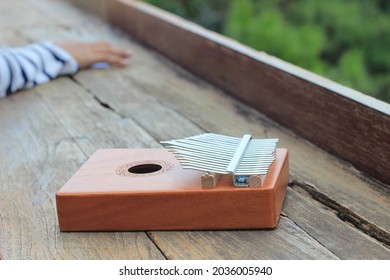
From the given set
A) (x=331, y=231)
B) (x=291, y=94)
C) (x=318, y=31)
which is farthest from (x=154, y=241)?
(x=318, y=31)

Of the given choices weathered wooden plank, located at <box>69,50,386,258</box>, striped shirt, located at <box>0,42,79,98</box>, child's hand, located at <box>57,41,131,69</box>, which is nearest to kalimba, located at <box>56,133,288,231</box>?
weathered wooden plank, located at <box>69,50,386,258</box>


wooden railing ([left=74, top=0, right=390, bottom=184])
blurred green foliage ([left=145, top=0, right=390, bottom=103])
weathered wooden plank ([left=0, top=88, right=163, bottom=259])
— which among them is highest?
wooden railing ([left=74, top=0, right=390, bottom=184])

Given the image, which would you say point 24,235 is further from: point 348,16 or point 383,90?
point 348,16

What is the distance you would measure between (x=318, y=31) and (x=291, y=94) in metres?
3.89

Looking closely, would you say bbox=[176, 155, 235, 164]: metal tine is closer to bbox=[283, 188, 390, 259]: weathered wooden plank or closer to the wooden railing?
bbox=[283, 188, 390, 259]: weathered wooden plank

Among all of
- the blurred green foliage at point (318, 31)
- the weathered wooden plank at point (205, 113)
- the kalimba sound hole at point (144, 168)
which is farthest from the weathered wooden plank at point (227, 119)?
the blurred green foliage at point (318, 31)

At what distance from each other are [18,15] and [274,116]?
54.8 inches

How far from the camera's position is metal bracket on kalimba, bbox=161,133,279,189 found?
824 mm

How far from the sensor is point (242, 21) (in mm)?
4441

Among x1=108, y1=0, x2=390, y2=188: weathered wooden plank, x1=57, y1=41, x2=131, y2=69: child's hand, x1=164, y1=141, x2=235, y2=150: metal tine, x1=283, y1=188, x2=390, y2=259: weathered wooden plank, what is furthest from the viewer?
x1=57, y1=41, x2=131, y2=69: child's hand

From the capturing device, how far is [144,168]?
957mm

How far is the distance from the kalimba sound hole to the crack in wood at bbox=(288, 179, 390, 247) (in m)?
0.19

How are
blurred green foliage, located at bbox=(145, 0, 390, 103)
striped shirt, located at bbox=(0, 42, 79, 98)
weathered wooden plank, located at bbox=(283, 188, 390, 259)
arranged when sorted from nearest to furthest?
1. weathered wooden plank, located at bbox=(283, 188, 390, 259)
2. striped shirt, located at bbox=(0, 42, 79, 98)
3. blurred green foliage, located at bbox=(145, 0, 390, 103)

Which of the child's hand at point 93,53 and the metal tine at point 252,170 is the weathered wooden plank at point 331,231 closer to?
the metal tine at point 252,170
